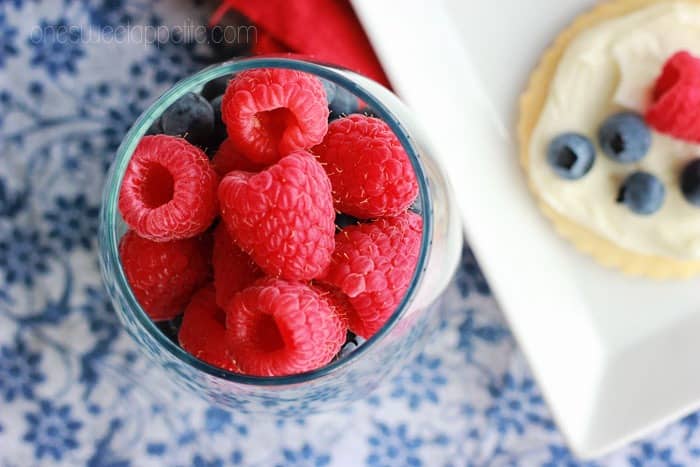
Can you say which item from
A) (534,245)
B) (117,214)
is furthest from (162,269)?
(534,245)

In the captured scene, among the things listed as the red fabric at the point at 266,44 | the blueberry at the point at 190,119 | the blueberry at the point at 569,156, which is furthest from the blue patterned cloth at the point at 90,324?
the blueberry at the point at 190,119

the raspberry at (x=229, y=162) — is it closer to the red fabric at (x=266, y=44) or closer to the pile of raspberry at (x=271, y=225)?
the pile of raspberry at (x=271, y=225)

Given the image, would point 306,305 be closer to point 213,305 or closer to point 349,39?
point 213,305

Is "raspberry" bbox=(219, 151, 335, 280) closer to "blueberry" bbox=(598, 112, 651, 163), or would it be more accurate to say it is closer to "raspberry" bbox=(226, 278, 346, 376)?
"raspberry" bbox=(226, 278, 346, 376)

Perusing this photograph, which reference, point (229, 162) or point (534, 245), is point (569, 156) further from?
point (229, 162)

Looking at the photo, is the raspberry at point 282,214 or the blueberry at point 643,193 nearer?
the raspberry at point 282,214

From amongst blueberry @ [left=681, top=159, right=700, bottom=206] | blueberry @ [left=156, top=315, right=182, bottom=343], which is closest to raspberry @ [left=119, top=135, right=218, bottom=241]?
blueberry @ [left=156, top=315, right=182, bottom=343]
